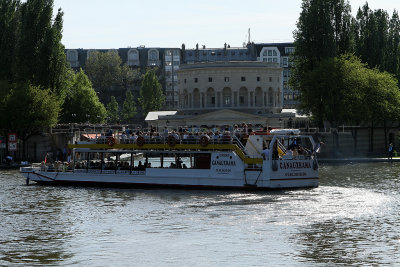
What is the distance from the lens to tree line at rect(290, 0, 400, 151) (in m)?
95.5

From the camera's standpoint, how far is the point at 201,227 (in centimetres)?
3862

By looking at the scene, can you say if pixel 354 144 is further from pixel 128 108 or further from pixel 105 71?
pixel 105 71

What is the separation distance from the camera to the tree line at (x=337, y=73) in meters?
95.5

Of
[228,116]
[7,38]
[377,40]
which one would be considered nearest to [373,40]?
[377,40]

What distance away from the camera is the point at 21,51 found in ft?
295

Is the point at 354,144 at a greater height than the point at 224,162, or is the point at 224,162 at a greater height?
the point at 354,144

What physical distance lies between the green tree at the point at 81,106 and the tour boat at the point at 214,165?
53640 mm

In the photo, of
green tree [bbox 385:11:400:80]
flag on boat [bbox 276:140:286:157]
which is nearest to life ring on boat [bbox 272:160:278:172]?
flag on boat [bbox 276:140:286:157]

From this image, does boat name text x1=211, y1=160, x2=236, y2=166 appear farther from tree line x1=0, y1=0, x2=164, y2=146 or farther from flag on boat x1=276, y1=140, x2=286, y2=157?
tree line x1=0, y1=0, x2=164, y2=146

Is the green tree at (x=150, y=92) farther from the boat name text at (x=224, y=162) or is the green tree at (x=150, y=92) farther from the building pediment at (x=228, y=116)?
the boat name text at (x=224, y=162)

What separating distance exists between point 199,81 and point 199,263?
4560 inches

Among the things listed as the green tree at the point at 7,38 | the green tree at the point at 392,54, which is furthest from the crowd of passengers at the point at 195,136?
the green tree at the point at 392,54

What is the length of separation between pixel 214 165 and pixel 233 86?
90.7m

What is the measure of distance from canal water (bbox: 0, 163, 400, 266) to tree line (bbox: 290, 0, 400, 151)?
3987 cm
